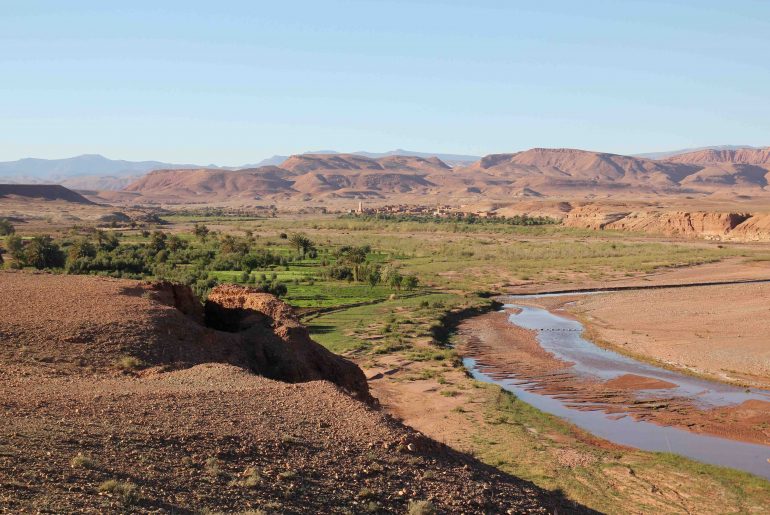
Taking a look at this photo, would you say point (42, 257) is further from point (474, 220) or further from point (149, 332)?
point (474, 220)

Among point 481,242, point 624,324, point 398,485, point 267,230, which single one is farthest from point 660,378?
point 267,230

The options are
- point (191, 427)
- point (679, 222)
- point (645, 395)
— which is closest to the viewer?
point (191, 427)

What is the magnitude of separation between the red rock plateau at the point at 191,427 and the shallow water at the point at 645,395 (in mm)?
7089

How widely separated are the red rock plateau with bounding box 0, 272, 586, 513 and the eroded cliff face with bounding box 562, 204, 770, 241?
290 ft

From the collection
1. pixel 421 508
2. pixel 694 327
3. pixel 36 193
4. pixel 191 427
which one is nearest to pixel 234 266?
pixel 694 327

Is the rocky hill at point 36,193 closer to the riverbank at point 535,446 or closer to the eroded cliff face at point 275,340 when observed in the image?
the riverbank at point 535,446

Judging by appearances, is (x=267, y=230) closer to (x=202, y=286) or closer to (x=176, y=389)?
(x=202, y=286)

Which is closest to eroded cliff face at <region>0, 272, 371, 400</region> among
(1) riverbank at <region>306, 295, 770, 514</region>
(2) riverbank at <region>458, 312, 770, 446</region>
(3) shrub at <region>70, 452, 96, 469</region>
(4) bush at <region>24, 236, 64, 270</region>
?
(1) riverbank at <region>306, 295, 770, 514</region>

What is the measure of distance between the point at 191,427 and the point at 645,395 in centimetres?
1788

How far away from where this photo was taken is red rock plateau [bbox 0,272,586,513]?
10672 mm

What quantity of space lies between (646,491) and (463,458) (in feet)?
16.1

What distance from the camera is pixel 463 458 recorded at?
48.5 feet

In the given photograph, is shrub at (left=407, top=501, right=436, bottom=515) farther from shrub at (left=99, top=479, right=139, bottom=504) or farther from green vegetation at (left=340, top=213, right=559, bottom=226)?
green vegetation at (left=340, top=213, right=559, bottom=226)

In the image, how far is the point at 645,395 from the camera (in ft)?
85.8
